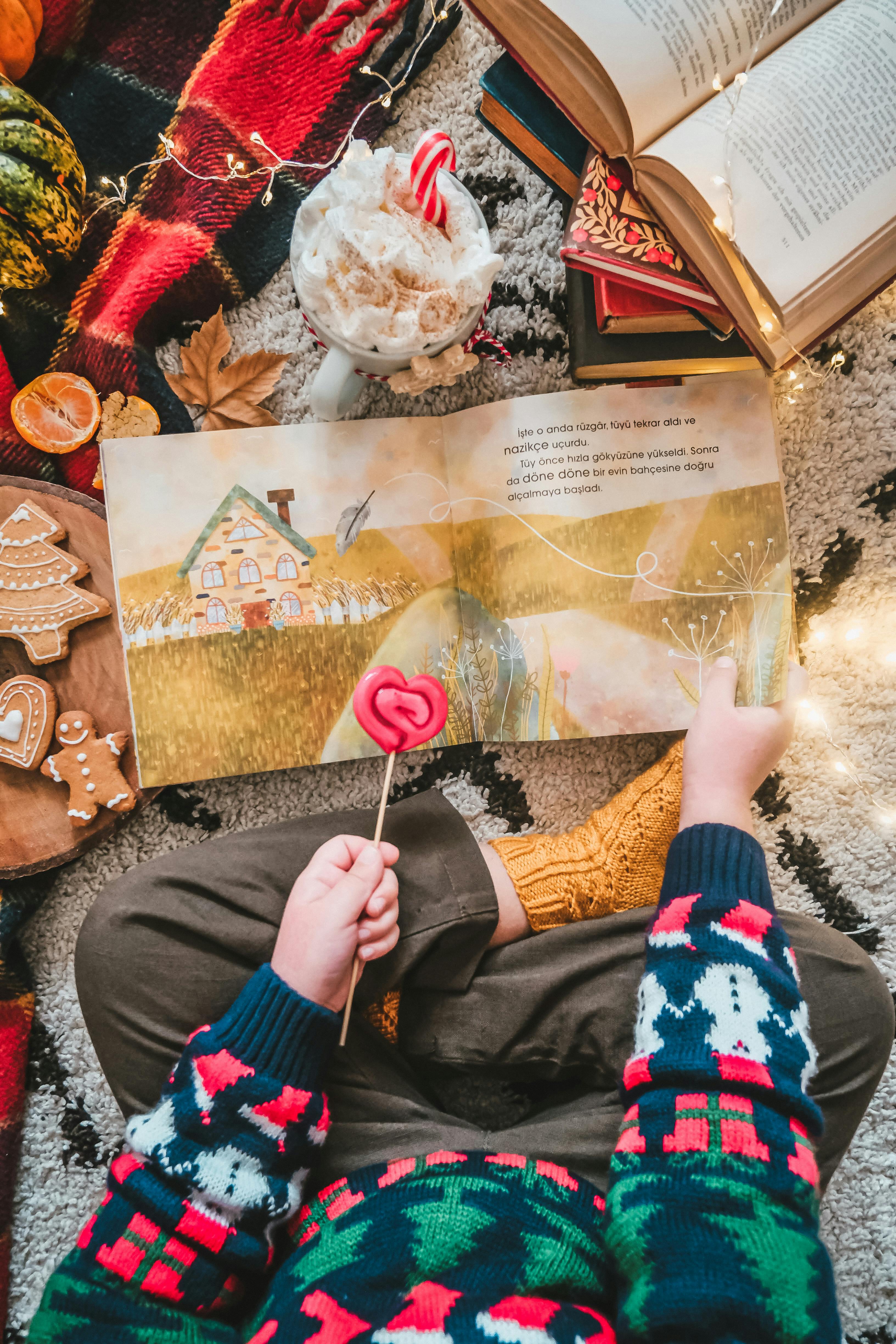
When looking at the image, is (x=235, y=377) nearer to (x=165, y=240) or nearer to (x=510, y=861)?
(x=165, y=240)

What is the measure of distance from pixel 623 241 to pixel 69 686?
2.12 feet

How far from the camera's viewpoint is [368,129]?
2.71 feet

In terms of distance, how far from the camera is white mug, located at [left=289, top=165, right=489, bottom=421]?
0.67 meters

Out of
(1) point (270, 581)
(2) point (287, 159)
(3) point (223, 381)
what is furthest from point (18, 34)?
(1) point (270, 581)

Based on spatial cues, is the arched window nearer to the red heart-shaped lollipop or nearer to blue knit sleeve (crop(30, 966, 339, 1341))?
the red heart-shaped lollipop

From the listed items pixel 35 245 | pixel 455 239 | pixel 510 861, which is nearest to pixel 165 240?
pixel 35 245

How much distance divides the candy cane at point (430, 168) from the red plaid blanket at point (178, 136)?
253 mm

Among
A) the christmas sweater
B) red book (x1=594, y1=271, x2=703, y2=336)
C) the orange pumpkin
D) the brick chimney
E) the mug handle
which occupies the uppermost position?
the orange pumpkin

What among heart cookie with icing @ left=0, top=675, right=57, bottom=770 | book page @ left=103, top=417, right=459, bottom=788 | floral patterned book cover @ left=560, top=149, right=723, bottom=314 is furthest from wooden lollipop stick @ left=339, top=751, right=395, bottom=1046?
floral patterned book cover @ left=560, top=149, right=723, bottom=314

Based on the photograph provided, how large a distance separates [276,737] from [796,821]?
1.77 feet

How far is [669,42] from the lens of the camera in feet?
2.00

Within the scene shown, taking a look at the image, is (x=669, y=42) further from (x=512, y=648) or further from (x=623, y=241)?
(x=512, y=648)

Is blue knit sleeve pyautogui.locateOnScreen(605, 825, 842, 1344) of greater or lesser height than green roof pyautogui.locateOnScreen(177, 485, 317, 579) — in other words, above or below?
below

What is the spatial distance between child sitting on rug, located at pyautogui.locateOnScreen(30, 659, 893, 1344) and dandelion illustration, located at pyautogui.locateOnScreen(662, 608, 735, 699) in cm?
2
